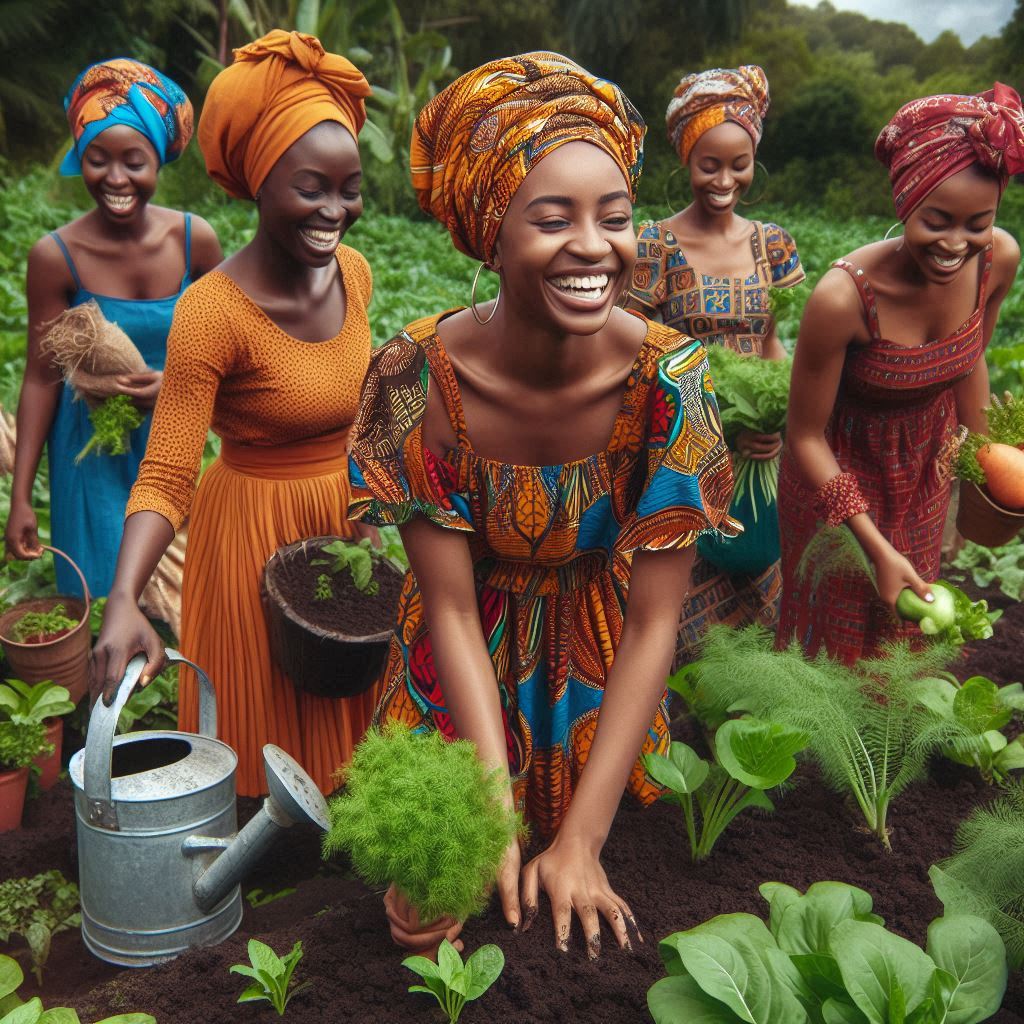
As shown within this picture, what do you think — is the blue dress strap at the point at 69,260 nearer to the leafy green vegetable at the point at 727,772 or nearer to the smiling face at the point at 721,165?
the smiling face at the point at 721,165

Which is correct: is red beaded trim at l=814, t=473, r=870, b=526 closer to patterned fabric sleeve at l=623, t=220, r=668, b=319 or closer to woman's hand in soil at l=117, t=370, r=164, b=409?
patterned fabric sleeve at l=623, t=220, r=668, b=319

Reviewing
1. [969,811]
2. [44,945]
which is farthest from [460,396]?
[44,945]

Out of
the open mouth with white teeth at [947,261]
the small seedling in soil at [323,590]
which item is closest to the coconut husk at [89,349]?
the small seedling in soil at [323,590]

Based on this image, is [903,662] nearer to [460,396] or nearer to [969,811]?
[969,811]

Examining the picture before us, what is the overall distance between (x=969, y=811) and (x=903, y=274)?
1315mm

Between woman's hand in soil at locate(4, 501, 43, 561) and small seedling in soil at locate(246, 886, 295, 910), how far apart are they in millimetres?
1404

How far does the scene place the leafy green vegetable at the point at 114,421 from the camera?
361cm

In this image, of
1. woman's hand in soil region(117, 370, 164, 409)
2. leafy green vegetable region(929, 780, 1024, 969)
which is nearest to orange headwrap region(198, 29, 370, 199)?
woman's hand in soil region(117, 370, 164, 409)

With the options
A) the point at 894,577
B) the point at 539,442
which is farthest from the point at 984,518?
the point at 539,442

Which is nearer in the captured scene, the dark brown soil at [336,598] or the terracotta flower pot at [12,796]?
the dark brown soil at [336,598]

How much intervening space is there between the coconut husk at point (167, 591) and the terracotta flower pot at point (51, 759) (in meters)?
0.55

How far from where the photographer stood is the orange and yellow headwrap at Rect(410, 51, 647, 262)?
171cm

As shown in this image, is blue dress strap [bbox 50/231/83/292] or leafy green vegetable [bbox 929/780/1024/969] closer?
leafy green vegetable [bbox 929/780/1024/969]

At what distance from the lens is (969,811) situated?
87.4 inches
